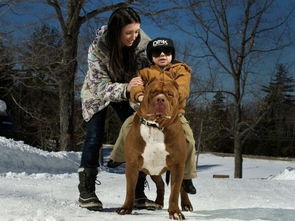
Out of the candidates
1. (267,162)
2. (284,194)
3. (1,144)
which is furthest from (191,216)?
(267,162)

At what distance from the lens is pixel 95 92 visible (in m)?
3.20

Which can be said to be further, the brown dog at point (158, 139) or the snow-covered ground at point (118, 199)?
the snow-covered ground at point (118, 199)

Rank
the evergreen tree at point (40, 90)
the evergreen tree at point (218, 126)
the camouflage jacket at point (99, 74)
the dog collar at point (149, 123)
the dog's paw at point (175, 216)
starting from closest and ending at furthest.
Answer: the dog collar at point (149, 123) → the dog's paw at point (175, 216) → the camouflage jacket at point (99, 74) → the evergreen tree at point (40, 90) → the evergreen tree at point (218, 126)

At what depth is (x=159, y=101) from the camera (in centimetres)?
223

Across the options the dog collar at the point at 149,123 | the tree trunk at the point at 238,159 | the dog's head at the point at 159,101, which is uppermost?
the dog's head at the point at 159,101

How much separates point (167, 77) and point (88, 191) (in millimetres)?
1247

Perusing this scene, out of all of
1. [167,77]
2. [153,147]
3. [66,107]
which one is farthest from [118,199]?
[66,107]

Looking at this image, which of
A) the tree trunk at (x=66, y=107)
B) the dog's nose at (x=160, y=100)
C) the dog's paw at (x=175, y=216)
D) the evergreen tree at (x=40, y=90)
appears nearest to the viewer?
the dog's nose at (x=160, y=100)

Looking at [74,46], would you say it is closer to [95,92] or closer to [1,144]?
[1,144]

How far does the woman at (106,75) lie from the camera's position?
3.05m

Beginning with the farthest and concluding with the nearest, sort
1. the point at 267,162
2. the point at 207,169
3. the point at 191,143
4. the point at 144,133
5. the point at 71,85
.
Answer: the point at 267,162, the point at 207,169, the point at 71,85, the point at 191,143, the point at 144,133

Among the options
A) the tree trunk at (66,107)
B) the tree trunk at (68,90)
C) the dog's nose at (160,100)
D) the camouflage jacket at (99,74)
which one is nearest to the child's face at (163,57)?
the camouflage jacket at (99,74)

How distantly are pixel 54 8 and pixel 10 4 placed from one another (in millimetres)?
1263

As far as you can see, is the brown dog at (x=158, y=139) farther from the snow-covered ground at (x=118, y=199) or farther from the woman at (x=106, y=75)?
the woman at (x=106, y=75)
